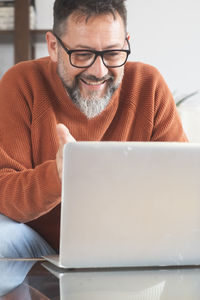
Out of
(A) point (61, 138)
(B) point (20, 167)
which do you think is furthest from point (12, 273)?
(B) point (20, 167)

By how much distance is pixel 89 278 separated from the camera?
2.78 ft

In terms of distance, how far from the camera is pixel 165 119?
155cm

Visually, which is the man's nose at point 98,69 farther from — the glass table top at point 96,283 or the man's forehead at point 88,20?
the glass table top at point 96,283

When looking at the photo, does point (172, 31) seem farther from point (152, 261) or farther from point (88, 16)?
point (152, 261)

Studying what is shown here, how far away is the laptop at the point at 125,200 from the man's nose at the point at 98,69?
1.77 ft

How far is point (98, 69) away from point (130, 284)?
690 millimetres

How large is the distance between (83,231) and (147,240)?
0.38 feet

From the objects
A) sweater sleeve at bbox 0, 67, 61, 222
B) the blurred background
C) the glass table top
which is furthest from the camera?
the blurred background

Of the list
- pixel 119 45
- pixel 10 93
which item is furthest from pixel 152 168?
pixel 10 93

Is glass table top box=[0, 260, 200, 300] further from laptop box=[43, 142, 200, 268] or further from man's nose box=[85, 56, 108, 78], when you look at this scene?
man's nose box=[85, 56, 108, 78]

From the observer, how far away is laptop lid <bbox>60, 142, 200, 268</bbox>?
33.3 inches

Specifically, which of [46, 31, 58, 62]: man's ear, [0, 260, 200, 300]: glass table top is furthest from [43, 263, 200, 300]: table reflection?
[46, 31, 58, 62]: man's ear

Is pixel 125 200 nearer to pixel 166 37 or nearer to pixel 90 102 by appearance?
pixel 90 102

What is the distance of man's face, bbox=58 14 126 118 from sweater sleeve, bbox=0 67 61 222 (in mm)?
148
